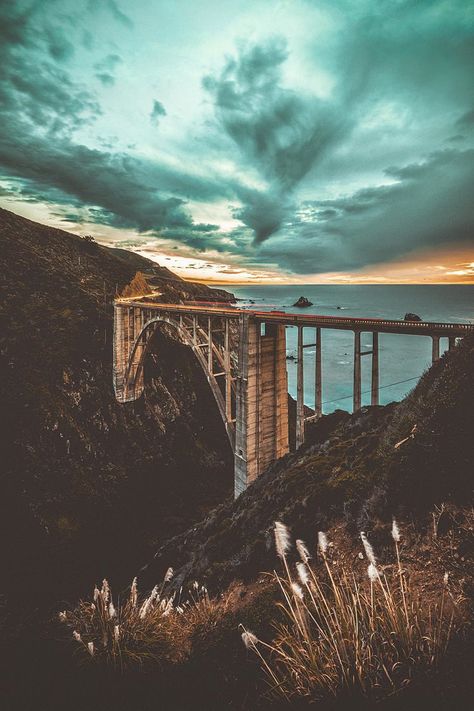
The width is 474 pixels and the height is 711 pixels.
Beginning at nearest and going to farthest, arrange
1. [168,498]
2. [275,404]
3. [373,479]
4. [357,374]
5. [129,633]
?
1. [129,633]
2. [373,479]
3. [357,374]
4. [275,404]
5. [168,498]

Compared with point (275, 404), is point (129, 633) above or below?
below

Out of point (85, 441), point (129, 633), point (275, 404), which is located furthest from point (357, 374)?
point (85, 441)

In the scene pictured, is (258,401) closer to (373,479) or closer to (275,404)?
(275,404)

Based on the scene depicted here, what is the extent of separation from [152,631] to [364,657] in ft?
10.3

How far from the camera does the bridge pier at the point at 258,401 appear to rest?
59.1ft

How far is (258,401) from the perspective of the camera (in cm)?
1870

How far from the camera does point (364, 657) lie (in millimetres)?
3016

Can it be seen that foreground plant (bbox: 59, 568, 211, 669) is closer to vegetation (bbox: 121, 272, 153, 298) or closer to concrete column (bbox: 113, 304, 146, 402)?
concrete column (bbox: 113, 304, 146, 402)

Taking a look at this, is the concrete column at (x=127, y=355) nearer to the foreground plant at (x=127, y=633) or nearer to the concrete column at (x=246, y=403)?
the concrete column at (x=246, y=403)

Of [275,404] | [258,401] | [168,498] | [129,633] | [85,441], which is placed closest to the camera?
[129,633]

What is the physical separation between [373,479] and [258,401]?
1036cm

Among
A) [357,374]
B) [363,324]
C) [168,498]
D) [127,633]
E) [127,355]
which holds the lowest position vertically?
[168,498]

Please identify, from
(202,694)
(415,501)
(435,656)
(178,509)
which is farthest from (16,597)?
(435,656)

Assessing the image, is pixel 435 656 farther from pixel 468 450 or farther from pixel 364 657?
pixel 468 450
